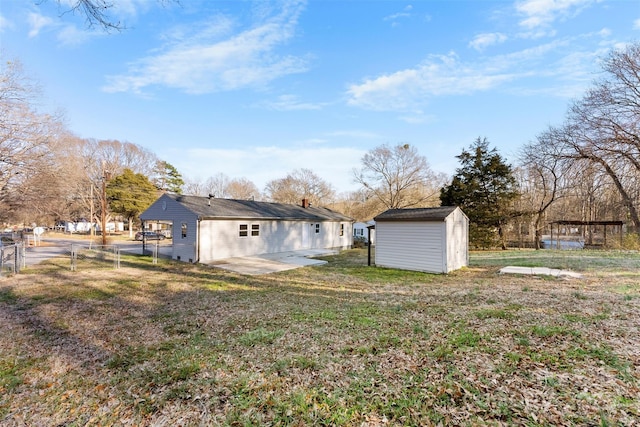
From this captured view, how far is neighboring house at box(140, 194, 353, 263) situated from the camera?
45.7 feet

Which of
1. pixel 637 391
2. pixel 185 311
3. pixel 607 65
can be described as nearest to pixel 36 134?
pixel 185 311

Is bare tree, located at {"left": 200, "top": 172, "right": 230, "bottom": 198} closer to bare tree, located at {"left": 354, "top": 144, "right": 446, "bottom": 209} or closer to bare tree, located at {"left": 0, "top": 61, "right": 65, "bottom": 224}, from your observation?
bare tree, located at {"left": 354, "top": 144, "right": 446, "bottom": 209}

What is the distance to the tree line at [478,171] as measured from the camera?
1625 cm

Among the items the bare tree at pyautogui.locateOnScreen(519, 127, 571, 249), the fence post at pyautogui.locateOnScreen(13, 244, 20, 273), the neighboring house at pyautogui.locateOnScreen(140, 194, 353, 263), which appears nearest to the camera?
the fence post at pyautogui.locateOnScreen(13, 244, 20, 273)

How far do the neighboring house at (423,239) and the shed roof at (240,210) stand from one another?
23.7 ft

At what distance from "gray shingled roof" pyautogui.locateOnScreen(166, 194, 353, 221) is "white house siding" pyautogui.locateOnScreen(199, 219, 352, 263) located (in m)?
0.40

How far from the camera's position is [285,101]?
16.2 m

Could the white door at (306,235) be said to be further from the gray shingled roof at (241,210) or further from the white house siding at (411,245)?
the white house siding at (411,245)

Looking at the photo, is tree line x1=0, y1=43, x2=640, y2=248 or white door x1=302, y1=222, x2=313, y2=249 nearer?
tree line x1=0, y1=43, x2=640, y2=248

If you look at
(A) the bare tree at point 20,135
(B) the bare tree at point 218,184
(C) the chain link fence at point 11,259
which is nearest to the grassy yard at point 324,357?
(C) the chain link fence at point 11,259

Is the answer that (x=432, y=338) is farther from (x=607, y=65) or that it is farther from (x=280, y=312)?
(x=607, y=65)

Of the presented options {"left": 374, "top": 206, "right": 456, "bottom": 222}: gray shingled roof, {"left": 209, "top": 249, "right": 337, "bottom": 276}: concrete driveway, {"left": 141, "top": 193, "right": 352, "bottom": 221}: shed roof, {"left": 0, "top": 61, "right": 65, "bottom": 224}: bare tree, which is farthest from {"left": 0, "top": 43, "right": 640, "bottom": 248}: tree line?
{"left": 209, "top": 249, "right": 337, "bottom": 276}: concrete driveway

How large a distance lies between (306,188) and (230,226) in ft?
79.3

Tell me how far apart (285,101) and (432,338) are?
14858 mm
